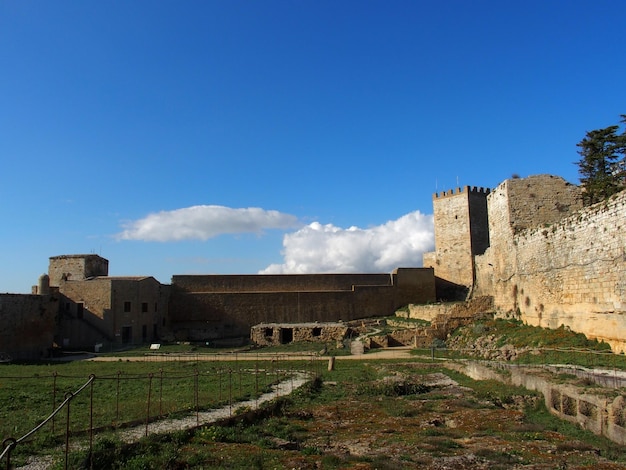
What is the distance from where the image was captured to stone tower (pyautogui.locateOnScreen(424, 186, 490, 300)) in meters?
47.0

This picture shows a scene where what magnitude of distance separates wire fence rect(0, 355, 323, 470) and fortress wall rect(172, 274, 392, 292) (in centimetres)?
2197

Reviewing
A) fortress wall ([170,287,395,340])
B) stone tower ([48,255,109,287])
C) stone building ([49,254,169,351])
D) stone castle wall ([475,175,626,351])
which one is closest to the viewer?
stone castle wall ([475,175,626,351])

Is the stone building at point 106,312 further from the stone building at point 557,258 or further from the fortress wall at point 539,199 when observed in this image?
the fortress wall at point 539,199

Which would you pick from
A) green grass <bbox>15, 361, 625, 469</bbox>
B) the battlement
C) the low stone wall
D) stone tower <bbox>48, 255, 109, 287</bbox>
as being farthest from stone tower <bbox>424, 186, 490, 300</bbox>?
stone tower <bbox>48, 255, 109, 287</bbox>

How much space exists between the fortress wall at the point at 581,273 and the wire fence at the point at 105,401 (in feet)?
38.1

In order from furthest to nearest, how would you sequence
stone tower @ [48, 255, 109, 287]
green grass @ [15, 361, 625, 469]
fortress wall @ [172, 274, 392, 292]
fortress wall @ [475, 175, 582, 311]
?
fortress wall @ [172, 274, 392, 292] < stone tower @ [48, 255, 109, 287] < fortress wall @ [475, 175, 582, 311] < green grass @ [15, 361, 625, 469]

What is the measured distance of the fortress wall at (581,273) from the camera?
62.2 feet

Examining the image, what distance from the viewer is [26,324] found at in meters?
32.3

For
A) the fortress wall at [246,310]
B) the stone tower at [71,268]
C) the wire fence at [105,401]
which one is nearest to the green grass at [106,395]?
the wire fence at [105,401]

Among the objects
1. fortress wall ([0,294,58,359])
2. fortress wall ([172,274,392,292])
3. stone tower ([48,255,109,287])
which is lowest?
fortress wall ([0,294,58,359])

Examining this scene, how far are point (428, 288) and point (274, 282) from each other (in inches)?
574

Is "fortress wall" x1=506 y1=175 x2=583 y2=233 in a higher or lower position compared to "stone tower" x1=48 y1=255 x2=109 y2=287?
higher

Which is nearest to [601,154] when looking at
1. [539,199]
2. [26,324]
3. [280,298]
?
[539,199]

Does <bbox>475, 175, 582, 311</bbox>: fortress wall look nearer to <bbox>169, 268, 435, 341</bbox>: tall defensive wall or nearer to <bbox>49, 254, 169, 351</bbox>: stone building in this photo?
<bbox>169, 268, 435, 341</bbox>: tall defensive wall
